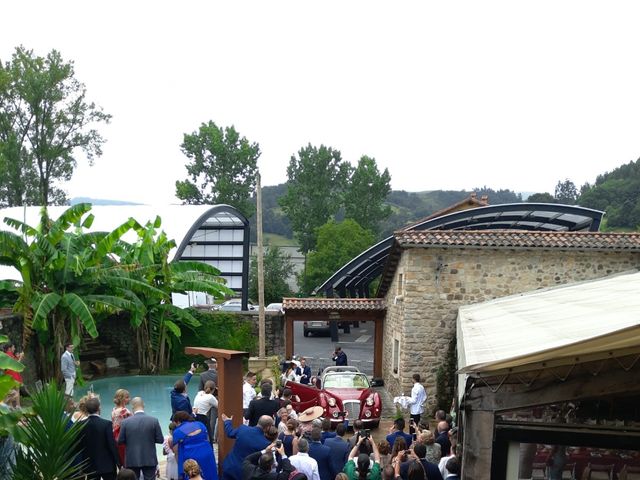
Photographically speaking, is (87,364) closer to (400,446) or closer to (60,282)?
(60,282)

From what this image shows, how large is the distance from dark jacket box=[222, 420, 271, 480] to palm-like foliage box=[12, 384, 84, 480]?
1761mm

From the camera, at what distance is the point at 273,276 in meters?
53.0

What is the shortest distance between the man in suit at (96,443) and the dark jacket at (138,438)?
425mm

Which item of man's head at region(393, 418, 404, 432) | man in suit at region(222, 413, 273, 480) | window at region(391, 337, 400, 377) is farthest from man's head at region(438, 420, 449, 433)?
window at region(391, 337, 400, 377)

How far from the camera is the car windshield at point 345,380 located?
57.8 ft

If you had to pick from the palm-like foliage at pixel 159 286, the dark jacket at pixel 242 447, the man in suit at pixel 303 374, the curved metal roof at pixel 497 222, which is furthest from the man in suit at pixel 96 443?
the palm-like foliage at pixel 159 286

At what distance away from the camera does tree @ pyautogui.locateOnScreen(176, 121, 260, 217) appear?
2346 inches

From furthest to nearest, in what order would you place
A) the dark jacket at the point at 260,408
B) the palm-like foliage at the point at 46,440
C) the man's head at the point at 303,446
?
1. the dark jacket at the point at 260,408
2. the man's head at the point at 303,446
3. the palm-like foliage at the point at 46,440

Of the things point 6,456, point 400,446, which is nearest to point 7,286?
point 6,456

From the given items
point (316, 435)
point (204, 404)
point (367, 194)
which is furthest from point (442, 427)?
point (367, 194)

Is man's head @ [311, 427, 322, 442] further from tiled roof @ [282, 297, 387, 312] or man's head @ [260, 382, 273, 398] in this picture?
tiled roof @ [282, 297, 387, 312]

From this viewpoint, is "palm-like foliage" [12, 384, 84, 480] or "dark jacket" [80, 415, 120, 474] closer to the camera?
"palm-like foliage" [12, 384, 84, 480]

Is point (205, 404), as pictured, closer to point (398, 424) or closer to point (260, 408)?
point (260, 408)

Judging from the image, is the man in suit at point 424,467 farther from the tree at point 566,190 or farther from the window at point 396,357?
the tree at point 566,190
